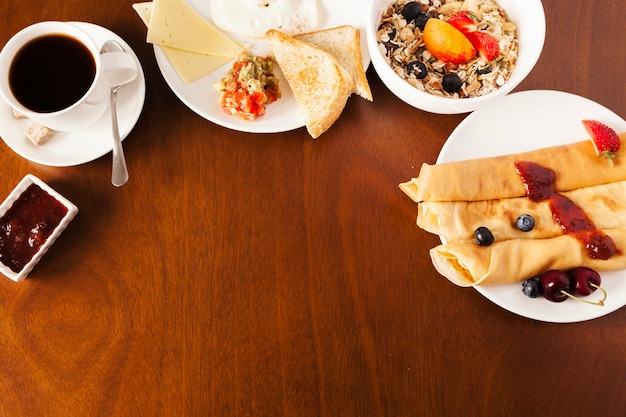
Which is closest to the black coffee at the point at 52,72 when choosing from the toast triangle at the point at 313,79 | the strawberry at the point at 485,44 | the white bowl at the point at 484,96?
the toast triangle at the point at 313,79

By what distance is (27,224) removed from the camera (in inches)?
49.8

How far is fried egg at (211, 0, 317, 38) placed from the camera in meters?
1.44

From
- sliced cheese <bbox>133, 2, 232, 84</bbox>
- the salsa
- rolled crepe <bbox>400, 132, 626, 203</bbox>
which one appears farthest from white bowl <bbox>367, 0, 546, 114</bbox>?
sliced cheese <bbox>133, 2, 232, 84</bbox>

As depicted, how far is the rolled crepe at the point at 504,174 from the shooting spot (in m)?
1.27

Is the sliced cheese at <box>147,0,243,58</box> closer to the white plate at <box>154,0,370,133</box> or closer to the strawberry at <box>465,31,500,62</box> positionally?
the white plate at <box>154,0,370,133</box>

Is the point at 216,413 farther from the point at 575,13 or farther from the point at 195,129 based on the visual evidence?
the point at 575,13

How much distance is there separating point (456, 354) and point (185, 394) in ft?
2.15

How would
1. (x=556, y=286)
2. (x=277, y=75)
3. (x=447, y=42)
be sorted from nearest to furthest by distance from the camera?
1. (x=556, y=286)
2. (x=447, y=42)
3. (x=277, y=75)

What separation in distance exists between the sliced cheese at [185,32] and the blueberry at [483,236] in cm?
76

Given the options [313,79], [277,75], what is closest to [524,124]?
[313,79]

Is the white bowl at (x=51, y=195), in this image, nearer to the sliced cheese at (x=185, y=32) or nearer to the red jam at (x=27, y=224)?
the red jam at (x=27, y=224)

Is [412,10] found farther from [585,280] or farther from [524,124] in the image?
[585,280]

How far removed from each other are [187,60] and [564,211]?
996mm

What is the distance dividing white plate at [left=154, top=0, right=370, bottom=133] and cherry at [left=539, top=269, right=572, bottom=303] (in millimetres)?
682
